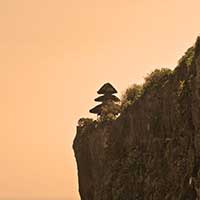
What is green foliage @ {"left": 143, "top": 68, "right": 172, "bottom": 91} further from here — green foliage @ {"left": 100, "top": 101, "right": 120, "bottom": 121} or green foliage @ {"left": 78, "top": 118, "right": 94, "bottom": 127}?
green foliage @ {"left": 78, "top": 118, "right": 94, "bottom": 127}

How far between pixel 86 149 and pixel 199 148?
2407 cm

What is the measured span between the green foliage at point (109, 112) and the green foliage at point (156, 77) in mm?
7859

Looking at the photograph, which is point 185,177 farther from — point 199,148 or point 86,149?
point 86,149

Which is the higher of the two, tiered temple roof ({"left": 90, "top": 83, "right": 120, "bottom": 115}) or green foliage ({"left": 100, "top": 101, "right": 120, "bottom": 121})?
tiered temple roof ({"left": 90, "top": 83, "right": 120, "bottom": 115})

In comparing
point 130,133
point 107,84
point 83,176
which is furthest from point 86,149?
point 130,133

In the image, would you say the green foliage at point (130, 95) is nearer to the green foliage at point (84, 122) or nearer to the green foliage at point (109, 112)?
the green foliage at point (109, 112)

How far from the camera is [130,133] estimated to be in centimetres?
4631

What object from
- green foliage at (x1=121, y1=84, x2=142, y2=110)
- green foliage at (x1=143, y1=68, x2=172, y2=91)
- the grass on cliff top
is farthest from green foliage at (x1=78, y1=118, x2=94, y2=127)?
green foliage at (x1=143, y1=68, x2=172, y2=91)

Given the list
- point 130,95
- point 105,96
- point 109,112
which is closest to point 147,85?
point 130,95

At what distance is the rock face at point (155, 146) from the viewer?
35.6m

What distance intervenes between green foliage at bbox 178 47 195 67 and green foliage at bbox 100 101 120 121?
13353 mm

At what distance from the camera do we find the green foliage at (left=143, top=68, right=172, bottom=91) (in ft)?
138

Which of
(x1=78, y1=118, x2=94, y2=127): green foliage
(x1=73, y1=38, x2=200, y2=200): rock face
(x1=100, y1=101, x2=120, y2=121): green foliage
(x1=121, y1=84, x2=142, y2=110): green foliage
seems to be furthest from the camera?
(x1=78, y1=118, x2=94, y2=127): green foliage

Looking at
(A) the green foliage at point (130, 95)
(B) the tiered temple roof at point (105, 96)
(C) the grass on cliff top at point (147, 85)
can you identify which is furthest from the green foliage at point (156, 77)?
(B) the tiered temple roof at point (105, 96)
